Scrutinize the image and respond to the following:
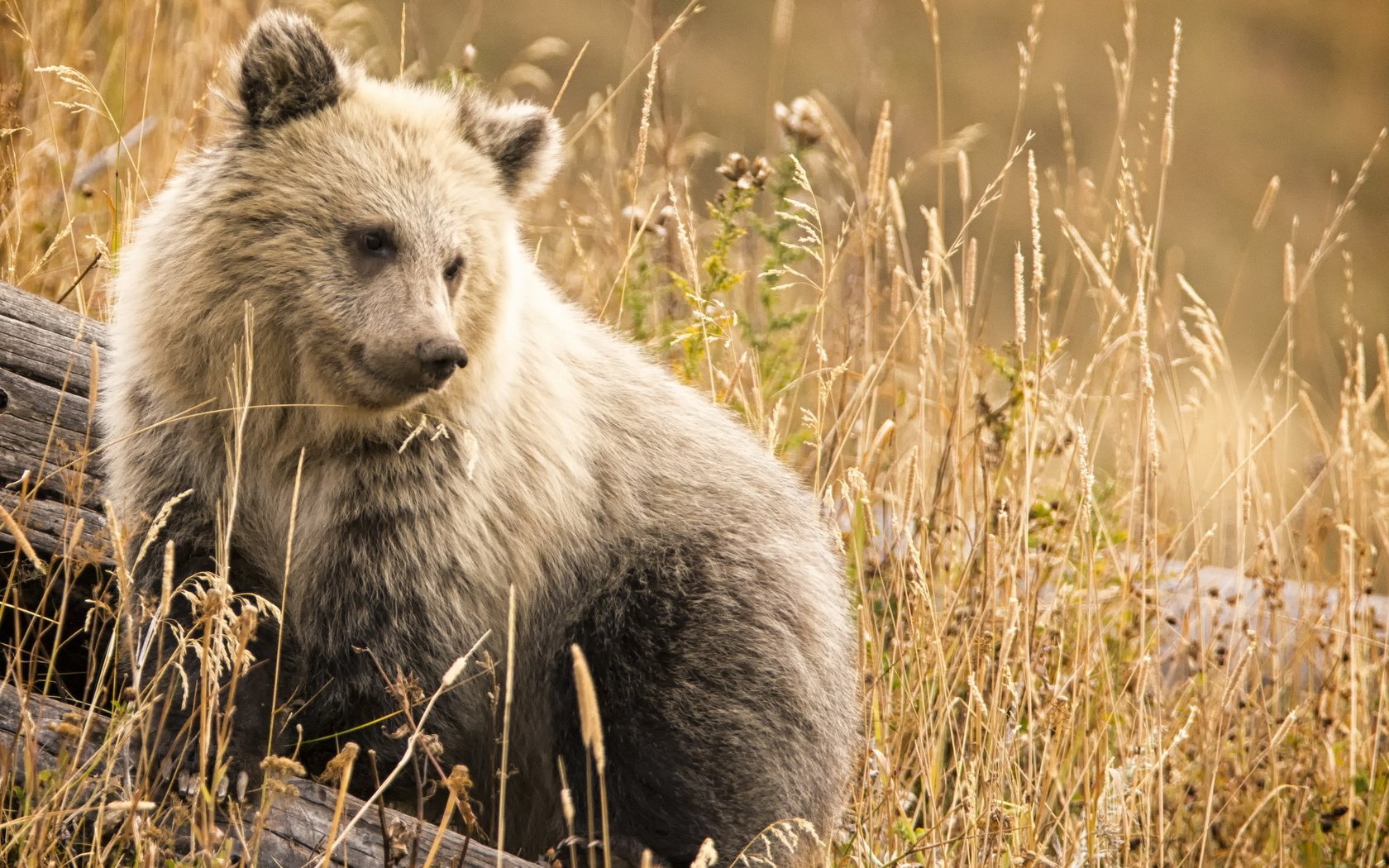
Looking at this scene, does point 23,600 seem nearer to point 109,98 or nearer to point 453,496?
point 453,496

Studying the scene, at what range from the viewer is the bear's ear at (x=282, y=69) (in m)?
3.60

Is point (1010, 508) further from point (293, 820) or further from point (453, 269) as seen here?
point (293, 820)

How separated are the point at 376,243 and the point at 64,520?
3.64 feet

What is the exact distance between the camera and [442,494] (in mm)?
3654

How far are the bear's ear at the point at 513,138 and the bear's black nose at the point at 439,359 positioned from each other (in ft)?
2.70

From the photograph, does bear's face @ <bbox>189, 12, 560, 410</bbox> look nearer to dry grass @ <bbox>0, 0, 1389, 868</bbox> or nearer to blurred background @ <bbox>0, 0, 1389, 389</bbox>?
dry grass @ <bbox>0, 0, 1389, 868</bbox>

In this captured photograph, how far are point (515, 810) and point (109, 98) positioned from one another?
3823mm

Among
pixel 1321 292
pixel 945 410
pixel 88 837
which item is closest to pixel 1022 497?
pixel 945 410

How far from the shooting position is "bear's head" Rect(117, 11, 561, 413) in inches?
138

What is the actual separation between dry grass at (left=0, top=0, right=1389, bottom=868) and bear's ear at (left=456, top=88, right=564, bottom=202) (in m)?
0.51

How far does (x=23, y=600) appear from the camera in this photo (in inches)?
149

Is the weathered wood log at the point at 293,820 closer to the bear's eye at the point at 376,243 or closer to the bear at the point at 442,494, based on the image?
the bear at the point at 442,494

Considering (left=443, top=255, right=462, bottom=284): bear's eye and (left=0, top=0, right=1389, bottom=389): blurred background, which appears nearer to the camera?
(left=443, top=255, right=462, bottom=284): bear's eye

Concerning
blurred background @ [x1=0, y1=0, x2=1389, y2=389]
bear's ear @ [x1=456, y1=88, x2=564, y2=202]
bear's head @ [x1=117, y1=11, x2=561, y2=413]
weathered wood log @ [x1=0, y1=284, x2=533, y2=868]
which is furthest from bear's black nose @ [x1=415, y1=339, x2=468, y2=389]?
blurred background @ [x1=0, y1=0, x2=1389, y2=389]
